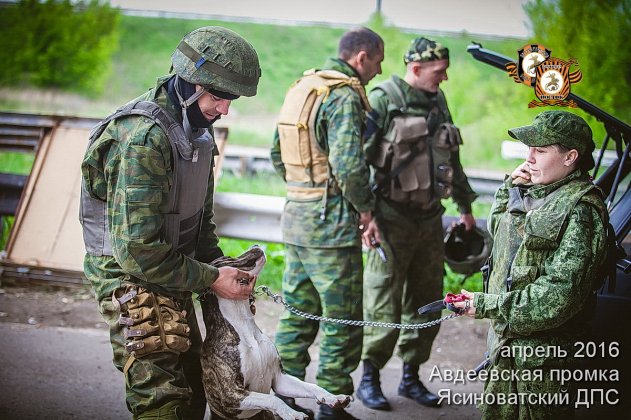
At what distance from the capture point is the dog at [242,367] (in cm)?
332

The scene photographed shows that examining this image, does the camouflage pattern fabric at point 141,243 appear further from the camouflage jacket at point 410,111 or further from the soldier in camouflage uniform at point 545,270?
the camouflage jacket at point 410,111

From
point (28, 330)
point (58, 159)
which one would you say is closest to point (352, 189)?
point (28, 330)

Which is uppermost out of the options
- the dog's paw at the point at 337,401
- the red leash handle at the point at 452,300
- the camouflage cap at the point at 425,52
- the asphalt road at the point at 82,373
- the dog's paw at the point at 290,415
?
the camouflage cap at the point at 425,52

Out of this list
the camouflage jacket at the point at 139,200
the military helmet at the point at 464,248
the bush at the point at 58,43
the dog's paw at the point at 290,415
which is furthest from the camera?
the bush at the point at 58,43

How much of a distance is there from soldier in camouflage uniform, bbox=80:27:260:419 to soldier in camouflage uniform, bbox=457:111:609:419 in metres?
1.18

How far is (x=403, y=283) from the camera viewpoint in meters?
5.28

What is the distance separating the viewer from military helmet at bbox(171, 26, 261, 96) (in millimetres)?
3244

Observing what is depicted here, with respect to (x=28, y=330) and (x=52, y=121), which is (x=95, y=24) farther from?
(x=28, y=330)

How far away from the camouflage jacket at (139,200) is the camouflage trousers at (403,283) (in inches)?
81.3

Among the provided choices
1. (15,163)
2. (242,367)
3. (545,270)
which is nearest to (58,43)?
(15,163)

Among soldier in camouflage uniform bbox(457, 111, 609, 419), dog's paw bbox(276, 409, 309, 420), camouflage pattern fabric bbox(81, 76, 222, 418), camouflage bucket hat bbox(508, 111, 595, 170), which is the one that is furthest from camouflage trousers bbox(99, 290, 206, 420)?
camouflage bucket hat bbox(508, 111, 595, 170)

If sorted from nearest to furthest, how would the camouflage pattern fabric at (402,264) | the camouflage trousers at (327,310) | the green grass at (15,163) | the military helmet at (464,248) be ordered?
the camouflage trousers at (327,310), the camouflage pattern fabric at (402,264), the military helmet at (464,248), the green grass at (15,163)

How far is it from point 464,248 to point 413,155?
891 mm

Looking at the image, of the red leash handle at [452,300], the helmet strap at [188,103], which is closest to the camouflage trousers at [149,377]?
the helmet strap at [188,103]
